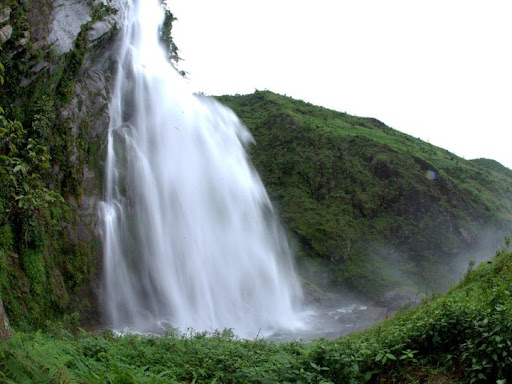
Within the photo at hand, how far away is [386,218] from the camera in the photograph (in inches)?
877

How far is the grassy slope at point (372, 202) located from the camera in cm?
2020

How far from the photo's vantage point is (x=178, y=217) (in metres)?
15.5

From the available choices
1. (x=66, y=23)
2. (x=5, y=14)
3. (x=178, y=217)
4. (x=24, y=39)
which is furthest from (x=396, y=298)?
(x=5, y=14)

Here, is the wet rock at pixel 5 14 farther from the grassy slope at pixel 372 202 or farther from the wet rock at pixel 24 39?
the grassy slope at pixel 372 202

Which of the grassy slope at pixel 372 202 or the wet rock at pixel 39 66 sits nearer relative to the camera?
the wet rock at pixel 39 66

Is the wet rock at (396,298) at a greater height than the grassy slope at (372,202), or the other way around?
the grassy slope at (372,202)

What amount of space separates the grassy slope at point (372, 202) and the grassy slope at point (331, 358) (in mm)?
14717

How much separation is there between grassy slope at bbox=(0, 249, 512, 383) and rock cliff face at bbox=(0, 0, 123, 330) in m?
4.99

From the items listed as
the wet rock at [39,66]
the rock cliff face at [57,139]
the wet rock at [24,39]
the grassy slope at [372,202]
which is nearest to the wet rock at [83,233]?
the rock cliff face at [57,139]

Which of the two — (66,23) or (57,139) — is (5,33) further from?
(66,23)

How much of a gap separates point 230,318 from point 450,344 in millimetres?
10122

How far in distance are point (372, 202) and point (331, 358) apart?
19.4m

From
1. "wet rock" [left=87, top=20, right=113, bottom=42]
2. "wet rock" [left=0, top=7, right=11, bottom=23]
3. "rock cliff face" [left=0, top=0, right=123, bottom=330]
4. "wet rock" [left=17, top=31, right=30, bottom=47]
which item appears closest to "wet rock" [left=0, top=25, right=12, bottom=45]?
"rock cliff face" [left=0, top=0, right=123, bottom=330]

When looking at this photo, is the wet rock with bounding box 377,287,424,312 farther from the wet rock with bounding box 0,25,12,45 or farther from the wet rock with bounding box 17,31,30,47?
the wet rock with bounding box 0,25,12,45
